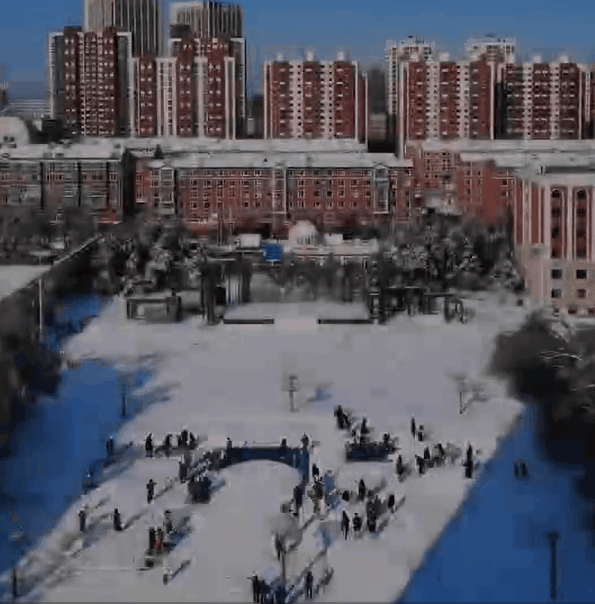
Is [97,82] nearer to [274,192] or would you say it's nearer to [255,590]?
[274,192]

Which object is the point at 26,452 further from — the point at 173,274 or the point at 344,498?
the point at 173,274

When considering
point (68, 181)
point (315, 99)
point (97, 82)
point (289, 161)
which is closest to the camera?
point (68, 181)

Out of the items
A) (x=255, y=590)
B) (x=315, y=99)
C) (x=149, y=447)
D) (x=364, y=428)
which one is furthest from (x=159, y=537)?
(x=315, y=99)

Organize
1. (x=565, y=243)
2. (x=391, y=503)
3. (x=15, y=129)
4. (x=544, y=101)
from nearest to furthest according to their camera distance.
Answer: (x=391, y=503) < (x=565, y=243) < (x=15, y=129) < (x=544, y=101)

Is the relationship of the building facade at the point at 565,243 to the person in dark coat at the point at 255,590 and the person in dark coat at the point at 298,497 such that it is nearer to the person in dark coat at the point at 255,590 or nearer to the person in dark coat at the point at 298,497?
the person in dark coat at the point at 298,497

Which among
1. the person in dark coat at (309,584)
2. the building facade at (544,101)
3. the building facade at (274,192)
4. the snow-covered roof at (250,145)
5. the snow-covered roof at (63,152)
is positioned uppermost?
the building facade at (544,101)

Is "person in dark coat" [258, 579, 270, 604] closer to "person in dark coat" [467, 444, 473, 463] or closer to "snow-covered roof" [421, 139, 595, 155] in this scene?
"person in dark coat" [467, 444, 473, 463]

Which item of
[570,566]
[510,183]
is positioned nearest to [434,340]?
[570,566]

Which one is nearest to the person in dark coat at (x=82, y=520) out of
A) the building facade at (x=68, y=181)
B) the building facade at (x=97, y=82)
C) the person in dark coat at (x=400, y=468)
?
the person in dark coat at (x=400, y=468)

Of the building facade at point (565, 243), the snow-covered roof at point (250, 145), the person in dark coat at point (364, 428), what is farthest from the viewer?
the snow-covered roof at point (250, 145)
